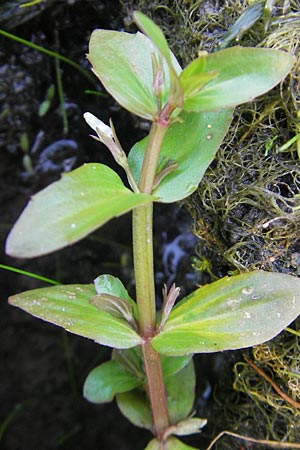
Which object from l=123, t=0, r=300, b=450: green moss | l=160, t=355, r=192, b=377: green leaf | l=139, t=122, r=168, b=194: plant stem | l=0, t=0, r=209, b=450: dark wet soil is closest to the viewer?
l=139, t=122, r=168, b=194: plant stem

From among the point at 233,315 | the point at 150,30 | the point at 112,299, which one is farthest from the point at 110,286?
the point at 150,30

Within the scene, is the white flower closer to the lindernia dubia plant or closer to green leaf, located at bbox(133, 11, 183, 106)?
the lindernia dubia plant

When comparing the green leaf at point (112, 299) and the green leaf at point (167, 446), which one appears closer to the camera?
the green leaf at point (112, 299)

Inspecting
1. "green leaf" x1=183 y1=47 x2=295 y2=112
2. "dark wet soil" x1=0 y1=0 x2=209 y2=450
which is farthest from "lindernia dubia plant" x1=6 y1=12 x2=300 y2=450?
"dark wet soil" x1=0 y1=0 x2=209 y2=450

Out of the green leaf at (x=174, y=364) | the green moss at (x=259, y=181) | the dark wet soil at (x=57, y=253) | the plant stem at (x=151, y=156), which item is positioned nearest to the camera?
the plant stem at (x=151, y=156)

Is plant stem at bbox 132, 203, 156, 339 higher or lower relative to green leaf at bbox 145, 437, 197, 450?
higher

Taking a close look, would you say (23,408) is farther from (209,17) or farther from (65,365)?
(209,17)

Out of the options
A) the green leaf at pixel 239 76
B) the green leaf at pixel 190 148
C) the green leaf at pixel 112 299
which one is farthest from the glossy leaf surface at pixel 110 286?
the green leaf at pixel 239 76

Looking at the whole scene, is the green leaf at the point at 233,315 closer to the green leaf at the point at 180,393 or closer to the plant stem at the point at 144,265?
the plant stem at the point at 144,265
